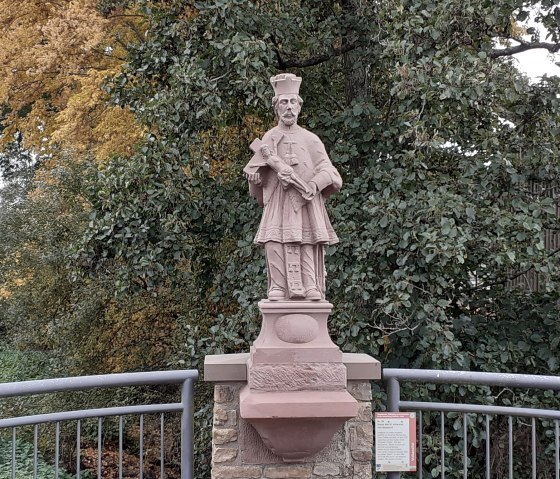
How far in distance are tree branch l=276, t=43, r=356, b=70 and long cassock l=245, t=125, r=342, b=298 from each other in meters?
3.71

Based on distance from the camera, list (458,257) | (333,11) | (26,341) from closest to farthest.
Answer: (458,257), (333,11), (26,341)

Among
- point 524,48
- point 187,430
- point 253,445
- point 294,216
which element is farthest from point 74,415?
point 524,48

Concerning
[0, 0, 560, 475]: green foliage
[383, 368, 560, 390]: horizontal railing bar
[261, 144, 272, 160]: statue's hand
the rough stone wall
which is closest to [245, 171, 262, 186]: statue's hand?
[261, 144, 272, 160]: statue's hand

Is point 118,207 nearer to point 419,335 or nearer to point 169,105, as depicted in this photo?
point 169,105

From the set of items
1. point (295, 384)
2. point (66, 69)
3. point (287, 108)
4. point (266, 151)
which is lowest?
point (295, 384)

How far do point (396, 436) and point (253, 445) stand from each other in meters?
0.83

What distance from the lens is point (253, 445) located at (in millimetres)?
3648

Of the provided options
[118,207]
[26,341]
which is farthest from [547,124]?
[26,341]

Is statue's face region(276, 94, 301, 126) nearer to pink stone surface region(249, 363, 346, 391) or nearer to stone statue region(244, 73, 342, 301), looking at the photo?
stone statue region(244, 73, 342, 301)

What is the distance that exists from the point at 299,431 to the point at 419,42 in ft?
12.9

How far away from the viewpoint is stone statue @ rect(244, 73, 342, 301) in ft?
11.9

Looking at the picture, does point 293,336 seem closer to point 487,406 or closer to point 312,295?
point 312,295

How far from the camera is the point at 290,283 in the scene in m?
3.61

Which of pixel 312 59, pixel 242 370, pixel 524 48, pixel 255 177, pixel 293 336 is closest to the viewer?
pixel 293 336
